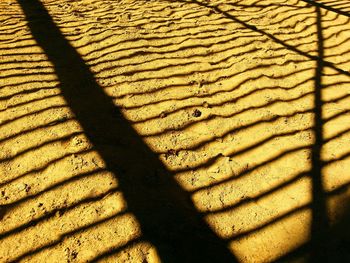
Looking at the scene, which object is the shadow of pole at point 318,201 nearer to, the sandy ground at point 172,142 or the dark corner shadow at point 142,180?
the sandy ground at point 172,142

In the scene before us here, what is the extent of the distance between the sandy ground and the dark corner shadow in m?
0.01

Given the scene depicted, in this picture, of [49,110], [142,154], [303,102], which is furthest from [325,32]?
[49,110]

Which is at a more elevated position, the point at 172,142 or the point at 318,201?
the point at 172,142

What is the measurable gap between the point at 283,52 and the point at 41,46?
117 inches

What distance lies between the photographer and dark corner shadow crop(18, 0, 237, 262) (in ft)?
6.63

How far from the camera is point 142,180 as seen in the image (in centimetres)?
237

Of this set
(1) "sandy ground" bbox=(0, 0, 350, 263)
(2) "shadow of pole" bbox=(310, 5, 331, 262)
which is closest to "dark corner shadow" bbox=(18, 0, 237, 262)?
(1) "sandy ground" bbox=(0, 0, 350, 263)

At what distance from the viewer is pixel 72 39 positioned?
4.04 metres

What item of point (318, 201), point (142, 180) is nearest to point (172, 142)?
point (142, 180)

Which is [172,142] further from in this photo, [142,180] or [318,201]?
[318,201]

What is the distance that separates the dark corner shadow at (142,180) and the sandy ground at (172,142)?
0.01 metres

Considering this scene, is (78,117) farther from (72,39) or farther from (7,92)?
(72,39)

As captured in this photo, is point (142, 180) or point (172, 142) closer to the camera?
point (142, 180)

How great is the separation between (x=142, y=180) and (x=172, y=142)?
1.61 feet
